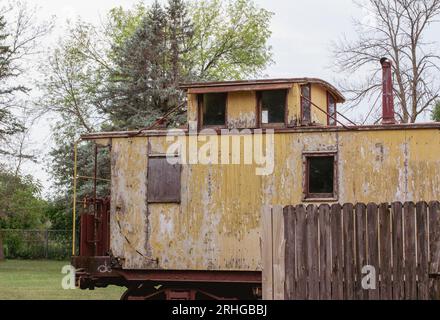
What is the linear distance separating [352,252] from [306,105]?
9853mm

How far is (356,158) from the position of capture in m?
17.8

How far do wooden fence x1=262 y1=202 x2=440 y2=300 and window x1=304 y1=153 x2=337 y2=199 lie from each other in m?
8.45

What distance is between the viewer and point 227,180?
18.2 m

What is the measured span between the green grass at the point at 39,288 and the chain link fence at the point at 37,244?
10015mm

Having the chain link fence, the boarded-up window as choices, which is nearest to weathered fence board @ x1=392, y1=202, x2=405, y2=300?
the boarded-up window

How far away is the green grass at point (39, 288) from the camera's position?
22.3 metres

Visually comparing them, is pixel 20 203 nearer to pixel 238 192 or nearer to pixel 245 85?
pixel 245 85

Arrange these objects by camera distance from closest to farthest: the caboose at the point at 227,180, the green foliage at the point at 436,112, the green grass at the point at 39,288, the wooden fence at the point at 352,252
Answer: the wooden fence at the point at 352,252 → the caboose at the point at 227,180 → the green grass at the point at 39,288 → the green foliage at the point at 436,112

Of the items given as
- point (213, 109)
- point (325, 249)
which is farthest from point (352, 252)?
point (213, 109)

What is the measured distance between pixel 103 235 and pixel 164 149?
2526 mm

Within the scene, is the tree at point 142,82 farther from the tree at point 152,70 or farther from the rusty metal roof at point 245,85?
the rusty metal roof at point 245,85

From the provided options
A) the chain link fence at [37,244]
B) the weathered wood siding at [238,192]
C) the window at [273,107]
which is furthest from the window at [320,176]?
the chain link fence at [37,244]
